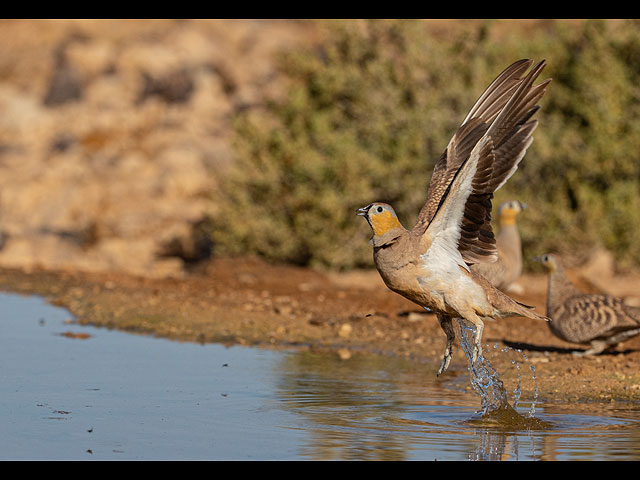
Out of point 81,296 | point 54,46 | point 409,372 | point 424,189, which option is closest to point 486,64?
point 424,189

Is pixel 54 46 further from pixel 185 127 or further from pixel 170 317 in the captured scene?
pixel 170 317

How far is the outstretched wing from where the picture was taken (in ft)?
24.1

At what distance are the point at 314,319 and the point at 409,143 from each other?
19.1 feet

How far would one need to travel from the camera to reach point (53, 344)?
10.3m

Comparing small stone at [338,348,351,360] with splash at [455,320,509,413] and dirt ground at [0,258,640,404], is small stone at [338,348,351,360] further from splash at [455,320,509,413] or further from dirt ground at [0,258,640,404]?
splash at [455,320,509,413]

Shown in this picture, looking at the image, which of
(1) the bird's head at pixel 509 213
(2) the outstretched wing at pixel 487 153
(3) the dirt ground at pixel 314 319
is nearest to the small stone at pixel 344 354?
(3) the dirt ground at pixel 314 319

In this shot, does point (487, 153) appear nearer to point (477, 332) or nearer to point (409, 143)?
point (477, 332)

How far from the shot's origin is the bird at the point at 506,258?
11.2 meters

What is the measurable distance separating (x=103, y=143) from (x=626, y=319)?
1944cm

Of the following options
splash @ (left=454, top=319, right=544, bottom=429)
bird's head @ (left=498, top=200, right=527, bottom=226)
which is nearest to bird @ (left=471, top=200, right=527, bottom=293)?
bird's head @ (left=498, top=200, right=527, bottom=226)

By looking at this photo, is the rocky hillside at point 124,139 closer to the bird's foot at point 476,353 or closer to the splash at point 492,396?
the splash at point 492,396

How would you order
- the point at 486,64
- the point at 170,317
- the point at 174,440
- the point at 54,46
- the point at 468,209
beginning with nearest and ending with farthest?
the point at 174,440 → the point at 468,209 → the point at 170,317 → the point at 486,64 → the point at 54,46

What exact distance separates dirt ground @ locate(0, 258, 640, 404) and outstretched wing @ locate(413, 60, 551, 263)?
1108mm

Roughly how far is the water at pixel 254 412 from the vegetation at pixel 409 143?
6889mm
